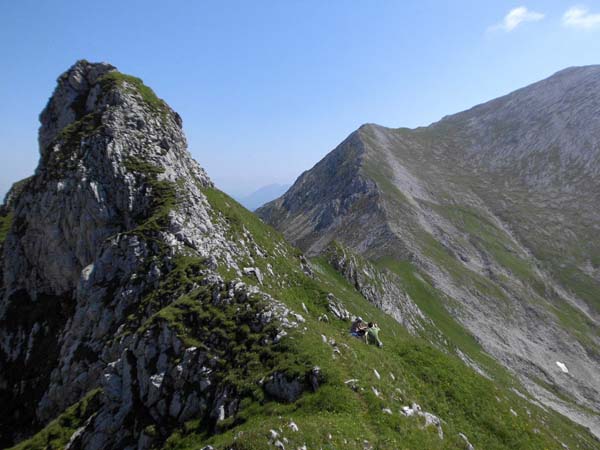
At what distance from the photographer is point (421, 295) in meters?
87.6

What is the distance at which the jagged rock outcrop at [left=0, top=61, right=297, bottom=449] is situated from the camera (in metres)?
23.0

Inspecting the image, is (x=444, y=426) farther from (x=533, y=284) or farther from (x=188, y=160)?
(x=533, y=284)

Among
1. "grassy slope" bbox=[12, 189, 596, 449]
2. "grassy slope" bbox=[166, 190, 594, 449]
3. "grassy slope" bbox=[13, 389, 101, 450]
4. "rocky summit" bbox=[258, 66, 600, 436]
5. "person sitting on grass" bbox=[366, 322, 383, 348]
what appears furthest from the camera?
"rocky summit" bbox=[258, 66, 600, 436]

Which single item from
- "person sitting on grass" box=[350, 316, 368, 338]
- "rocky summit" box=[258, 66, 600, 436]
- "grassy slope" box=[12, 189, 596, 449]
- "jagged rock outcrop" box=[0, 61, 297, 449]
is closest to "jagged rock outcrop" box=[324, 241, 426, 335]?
"rocky summit" box=[258, 66, 600, 436]

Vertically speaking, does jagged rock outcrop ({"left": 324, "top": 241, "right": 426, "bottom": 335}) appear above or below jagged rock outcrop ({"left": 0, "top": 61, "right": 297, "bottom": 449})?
below

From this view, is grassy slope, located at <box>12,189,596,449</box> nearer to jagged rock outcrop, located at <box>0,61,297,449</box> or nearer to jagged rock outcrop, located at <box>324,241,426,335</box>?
jagged rock outcrop, located at <box>0,61,297,449</box>

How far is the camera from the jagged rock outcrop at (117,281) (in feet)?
75.3

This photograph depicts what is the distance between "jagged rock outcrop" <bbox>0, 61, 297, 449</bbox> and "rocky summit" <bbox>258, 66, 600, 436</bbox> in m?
59.6

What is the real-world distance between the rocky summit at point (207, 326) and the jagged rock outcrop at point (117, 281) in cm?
18

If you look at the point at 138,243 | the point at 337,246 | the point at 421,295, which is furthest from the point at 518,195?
the point at 138,243

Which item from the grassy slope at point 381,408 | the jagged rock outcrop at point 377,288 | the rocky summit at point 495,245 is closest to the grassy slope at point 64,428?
the grassy slope at point 381,408

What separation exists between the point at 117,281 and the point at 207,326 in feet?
64.4

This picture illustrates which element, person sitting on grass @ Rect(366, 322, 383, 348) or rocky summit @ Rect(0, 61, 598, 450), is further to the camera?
person sitting on grass @ Rect(366, 322, 383, 348)

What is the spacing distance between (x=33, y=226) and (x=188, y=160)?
22900 mm
